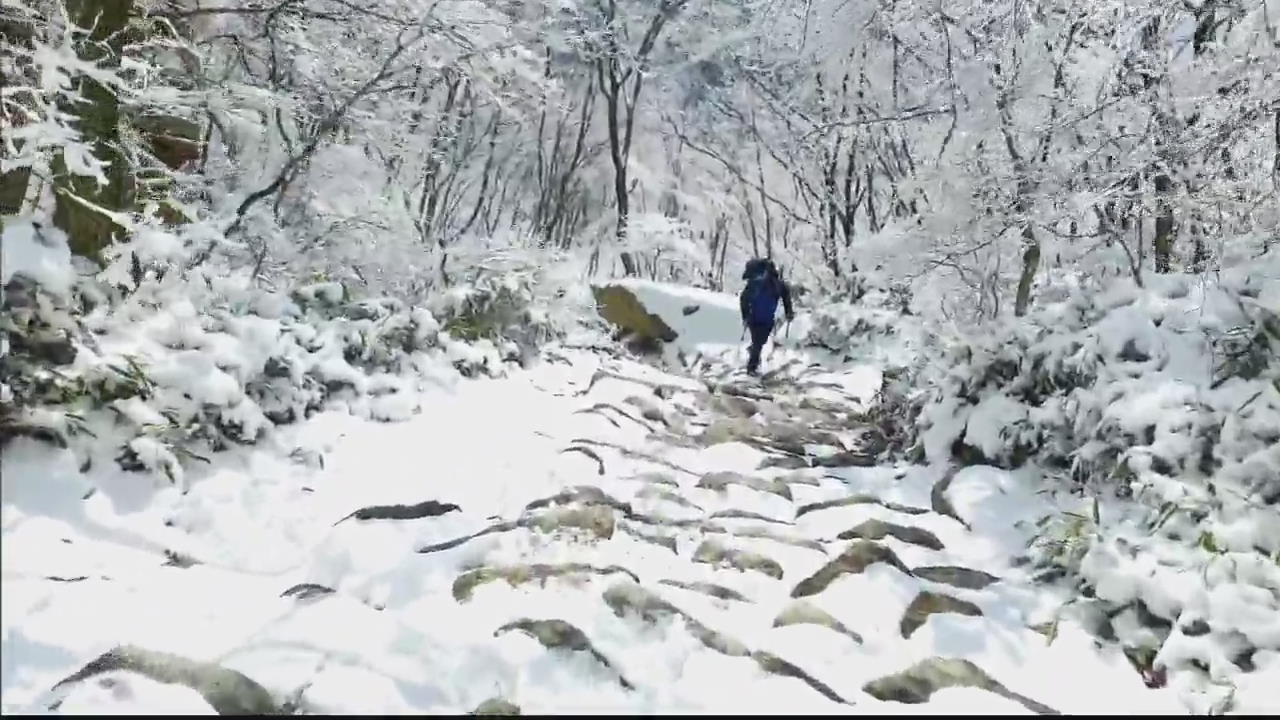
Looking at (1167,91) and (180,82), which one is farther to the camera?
(180,82)

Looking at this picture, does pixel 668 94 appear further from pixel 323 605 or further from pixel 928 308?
pixel 323 605

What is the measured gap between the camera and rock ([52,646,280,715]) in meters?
2.24

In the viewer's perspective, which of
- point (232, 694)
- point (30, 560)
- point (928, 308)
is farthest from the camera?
point (928, 308)

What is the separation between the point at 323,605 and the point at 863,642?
77.0 inches

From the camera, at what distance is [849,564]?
3.75 meters

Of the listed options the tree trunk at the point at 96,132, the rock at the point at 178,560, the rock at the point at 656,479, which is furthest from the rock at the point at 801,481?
the tree trunk at the point at 96,132

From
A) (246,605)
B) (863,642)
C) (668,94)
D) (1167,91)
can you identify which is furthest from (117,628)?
(668,94)

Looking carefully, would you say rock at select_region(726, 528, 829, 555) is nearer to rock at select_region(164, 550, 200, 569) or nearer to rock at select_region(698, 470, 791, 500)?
rock at select_region(698, 470, 791, 500)

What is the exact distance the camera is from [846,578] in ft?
12.0

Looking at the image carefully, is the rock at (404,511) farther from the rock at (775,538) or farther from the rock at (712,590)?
the rock at (775,538)

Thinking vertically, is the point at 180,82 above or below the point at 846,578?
above

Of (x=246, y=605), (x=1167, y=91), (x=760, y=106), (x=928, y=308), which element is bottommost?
(x=246, y=605)

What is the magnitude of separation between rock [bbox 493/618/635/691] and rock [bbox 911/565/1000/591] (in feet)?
5.95

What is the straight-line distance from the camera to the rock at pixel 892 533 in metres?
4.25
